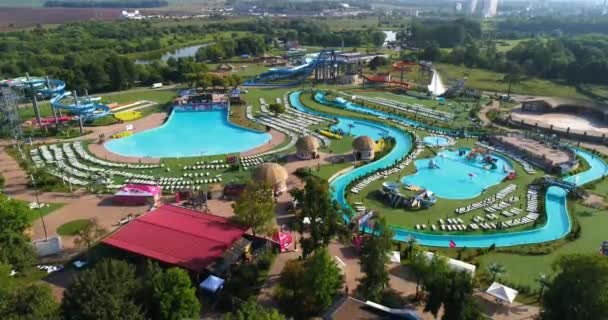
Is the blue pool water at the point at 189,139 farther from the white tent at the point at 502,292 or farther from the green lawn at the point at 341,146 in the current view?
the white tent at the point at 502,292

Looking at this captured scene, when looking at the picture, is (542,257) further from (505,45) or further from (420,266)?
(505,45)

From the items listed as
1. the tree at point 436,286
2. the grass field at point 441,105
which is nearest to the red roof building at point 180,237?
the tree at point 436,286

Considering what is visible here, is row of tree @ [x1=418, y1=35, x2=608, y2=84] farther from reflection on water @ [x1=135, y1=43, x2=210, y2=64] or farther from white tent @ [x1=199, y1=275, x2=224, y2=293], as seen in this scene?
white tent @ [x1=199, y1=275, x2=224, y2=293]

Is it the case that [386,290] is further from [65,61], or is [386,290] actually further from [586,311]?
[65,61]

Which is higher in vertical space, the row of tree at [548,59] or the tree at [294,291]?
the row of tree at [548,59]

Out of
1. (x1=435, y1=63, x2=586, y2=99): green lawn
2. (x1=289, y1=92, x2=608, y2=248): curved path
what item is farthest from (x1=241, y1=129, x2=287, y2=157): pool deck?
(x1=435, y1=63, x2=586, y2=99): green lawn

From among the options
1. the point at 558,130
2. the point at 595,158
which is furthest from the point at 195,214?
the point at 558,130
